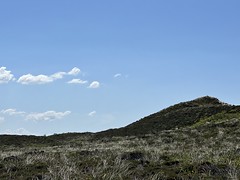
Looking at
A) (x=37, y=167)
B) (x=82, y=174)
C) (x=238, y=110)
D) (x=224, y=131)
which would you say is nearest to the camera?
(x=82, y=174)

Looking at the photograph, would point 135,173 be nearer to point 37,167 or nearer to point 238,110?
point 37,167

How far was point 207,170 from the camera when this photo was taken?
11930 mm

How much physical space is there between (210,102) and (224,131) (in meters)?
40.6

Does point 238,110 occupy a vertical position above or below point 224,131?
above

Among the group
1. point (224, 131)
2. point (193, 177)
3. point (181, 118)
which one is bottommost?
point (193, 177)

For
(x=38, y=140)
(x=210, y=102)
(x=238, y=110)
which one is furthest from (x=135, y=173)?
(x=210, y=102)

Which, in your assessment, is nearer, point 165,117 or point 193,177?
point 193,177

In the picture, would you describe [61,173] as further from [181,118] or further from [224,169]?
[181,118]

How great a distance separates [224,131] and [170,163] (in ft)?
85.9

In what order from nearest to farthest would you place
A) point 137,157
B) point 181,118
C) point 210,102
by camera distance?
point 137,157 → point 181,118 → point 210,102

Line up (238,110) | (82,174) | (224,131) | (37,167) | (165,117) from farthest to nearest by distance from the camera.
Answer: (165,117) → (238,110) → (224,131) → (37,167) → (82,174)

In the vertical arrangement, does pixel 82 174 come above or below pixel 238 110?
below

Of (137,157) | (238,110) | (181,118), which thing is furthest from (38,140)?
(137,157)

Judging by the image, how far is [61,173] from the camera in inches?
413
